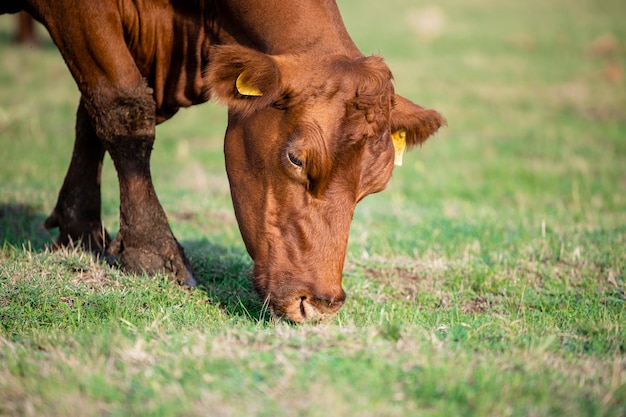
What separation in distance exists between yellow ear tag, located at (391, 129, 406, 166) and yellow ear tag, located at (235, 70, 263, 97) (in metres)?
1.00

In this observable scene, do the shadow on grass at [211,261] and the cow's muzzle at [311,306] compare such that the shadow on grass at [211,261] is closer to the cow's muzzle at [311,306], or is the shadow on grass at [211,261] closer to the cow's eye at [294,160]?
the cow's muzzle at [311,306]

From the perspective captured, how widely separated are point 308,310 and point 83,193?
257 cm

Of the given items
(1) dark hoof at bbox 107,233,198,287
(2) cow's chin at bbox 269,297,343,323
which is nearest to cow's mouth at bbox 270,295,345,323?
(2) cow's chin at bbox 269,297,343,323

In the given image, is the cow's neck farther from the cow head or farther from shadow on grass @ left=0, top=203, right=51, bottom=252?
shadow on grass @ left=0, top=203, right=51, bottom=252

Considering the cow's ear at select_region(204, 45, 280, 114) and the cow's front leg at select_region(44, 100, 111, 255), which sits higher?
the cow's ear at select_region(204, 45, 280, 114)

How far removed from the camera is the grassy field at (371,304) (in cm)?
317

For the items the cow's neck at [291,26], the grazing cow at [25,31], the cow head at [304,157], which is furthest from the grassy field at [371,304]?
the grazing cow at [25,31]

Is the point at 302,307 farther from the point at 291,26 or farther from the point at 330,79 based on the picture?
the point at 291,26

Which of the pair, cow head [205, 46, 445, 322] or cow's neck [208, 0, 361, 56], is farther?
cow's neck [208, 0, 361, 56]

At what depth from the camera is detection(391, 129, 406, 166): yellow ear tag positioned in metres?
4.98

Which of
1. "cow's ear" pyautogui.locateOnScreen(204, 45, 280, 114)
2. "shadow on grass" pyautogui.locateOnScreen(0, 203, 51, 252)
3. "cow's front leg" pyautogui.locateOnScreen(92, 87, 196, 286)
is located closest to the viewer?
"cow's ear" pyautogui.locateOnScreen(204, 45, 280, 114)

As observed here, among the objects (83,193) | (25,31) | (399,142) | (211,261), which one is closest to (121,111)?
(83,193)

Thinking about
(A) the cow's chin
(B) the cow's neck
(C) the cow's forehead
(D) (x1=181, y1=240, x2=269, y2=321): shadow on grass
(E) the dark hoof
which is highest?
(B) the cow's neck

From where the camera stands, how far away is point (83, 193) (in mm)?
5969
